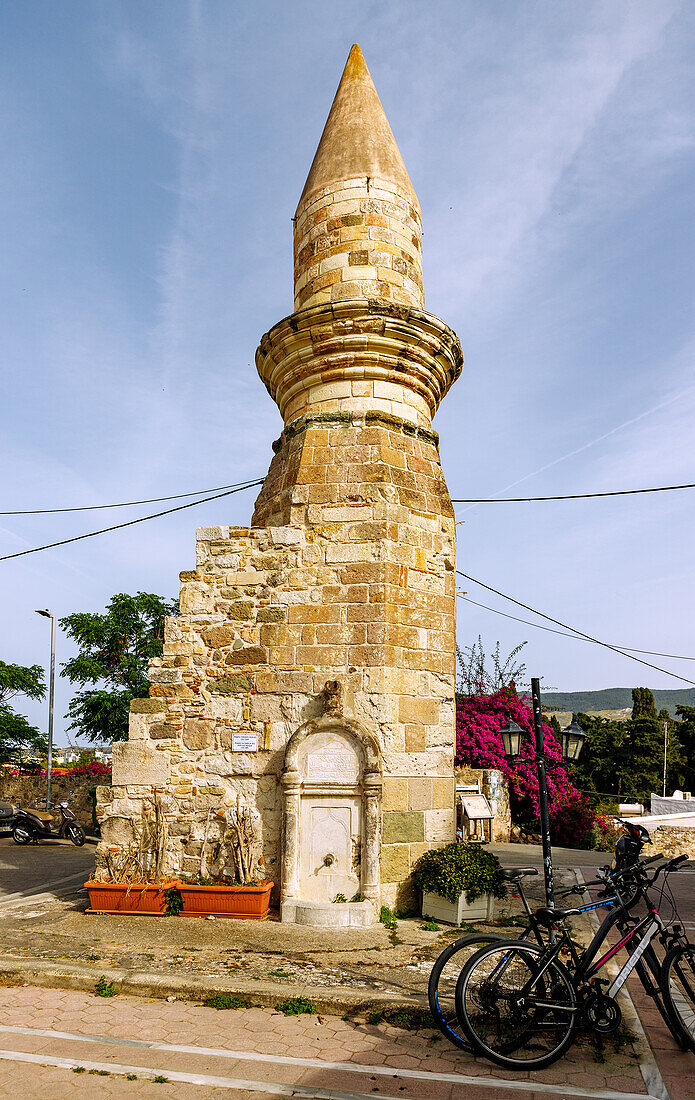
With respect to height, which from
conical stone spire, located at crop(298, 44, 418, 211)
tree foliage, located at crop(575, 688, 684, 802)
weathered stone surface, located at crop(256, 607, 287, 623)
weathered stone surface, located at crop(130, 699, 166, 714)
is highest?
conical stone spire, located at crop(298, 44, 418, 211)

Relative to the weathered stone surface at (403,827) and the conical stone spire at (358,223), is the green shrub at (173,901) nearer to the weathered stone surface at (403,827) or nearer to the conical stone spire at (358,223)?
the weathered stone surface at (403,827)

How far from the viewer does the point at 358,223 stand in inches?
320

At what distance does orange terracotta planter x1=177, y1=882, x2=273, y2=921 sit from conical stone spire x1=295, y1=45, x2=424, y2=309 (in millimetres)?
5580

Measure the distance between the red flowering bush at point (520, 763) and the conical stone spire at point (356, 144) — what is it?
10.7 metres

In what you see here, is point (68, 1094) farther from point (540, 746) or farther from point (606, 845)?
point (606, 845)

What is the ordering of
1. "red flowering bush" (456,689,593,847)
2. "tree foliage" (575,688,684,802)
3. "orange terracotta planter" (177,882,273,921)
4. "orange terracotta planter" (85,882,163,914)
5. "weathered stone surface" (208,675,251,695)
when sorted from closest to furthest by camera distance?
"orange terracotta planter" (177,882,273,921) < "orange terracotta planter" (85,882,163,914) < "weathered stone surface" (208,675,251,695) < "red flowering bush" (456,689,593,847) < "tree foliage" (575,688,684,802)

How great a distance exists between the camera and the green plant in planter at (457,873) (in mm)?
6453

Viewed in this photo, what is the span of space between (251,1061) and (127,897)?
10.4 ft

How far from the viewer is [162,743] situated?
711cm

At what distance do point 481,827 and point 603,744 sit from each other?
25899 mm

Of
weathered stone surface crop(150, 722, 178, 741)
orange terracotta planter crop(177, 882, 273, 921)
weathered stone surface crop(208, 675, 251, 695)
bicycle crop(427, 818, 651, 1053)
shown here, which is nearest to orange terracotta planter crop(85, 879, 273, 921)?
orange terracotta planter crop(177, 882, 273, 921)

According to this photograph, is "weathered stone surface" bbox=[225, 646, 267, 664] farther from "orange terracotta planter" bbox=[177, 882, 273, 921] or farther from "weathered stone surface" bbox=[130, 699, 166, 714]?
"orange terracotta planter" bbox=[177, 882, 273, 921]

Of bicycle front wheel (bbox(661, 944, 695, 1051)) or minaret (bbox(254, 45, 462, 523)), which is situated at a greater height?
minaret (bbox(254, 45, 462, 523))

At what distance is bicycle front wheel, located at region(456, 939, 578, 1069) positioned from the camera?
3.86 m
